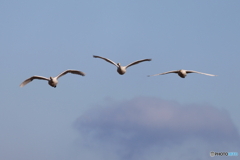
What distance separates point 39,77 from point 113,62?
38.1 ft

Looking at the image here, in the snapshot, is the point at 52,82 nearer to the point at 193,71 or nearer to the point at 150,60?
the point at 150,60

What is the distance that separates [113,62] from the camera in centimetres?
9262

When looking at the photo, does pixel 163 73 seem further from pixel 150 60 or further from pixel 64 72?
pixel 64 72

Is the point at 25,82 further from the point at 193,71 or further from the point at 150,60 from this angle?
the point at 193,71

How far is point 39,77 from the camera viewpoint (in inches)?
3661

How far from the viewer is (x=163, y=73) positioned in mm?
91250

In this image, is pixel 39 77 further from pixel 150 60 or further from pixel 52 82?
pixel 150 60

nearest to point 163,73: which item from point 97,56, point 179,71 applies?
point 179,71

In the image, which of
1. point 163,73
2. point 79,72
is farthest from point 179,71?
point 79,72

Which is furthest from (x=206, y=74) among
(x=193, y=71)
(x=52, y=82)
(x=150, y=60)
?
(x=52, y=82)

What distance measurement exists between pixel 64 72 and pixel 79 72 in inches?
90.3

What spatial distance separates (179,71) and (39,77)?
21.4 meters

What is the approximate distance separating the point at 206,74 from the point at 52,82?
2347 centimetres

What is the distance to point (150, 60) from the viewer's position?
92312 mm
